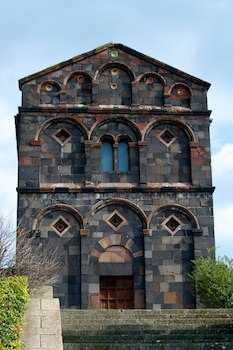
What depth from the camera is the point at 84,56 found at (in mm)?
33656

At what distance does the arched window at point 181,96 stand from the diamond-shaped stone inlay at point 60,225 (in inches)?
273

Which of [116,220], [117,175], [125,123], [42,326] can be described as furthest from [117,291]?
[42,326]

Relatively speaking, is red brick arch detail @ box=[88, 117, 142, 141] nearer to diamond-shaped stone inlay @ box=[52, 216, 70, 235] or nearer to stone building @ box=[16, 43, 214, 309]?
stone building @ box=[16, 43, 214, 309]

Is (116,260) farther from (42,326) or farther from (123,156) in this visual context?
(42,326)

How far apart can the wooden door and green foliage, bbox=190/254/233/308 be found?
13.6 ft

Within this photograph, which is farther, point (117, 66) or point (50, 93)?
point (117, 66)

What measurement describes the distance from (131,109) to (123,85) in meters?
1.30

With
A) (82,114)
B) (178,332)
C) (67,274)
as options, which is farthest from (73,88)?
(178,332)

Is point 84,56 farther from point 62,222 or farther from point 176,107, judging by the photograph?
point 62,222

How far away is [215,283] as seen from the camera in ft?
85.9

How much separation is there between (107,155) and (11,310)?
1770 centimetres

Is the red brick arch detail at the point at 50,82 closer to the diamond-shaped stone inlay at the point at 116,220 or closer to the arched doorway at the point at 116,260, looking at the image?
the arched doorway at the point at 116,260

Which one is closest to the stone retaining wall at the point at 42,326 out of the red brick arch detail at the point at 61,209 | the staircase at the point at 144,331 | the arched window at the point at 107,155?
the staircase at the point at 144,331

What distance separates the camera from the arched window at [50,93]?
33094 mm
